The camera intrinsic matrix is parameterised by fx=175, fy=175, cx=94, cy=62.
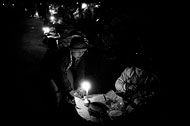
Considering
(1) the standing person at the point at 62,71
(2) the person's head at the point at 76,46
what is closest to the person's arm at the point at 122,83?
(1) the standing person at the point at 62,71

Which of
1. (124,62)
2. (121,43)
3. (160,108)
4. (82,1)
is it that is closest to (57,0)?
(82,1)

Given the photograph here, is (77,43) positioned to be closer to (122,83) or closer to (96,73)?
(122,83)

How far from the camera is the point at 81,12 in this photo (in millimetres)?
14977

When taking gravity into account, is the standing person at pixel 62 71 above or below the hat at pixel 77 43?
below

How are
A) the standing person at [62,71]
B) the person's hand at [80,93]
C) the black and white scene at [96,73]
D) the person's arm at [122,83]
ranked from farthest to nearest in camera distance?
1. the person's arm at [122,83]
2. the standing person at [62,71]
3. the person's hand at [80,93]
4. the black and white scene at [96,73]

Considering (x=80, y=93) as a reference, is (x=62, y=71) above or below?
above

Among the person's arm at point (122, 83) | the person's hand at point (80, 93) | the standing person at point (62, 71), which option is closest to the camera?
the person's hand at point (80, 93)

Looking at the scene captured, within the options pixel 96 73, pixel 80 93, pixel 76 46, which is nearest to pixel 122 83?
pixel 80 93

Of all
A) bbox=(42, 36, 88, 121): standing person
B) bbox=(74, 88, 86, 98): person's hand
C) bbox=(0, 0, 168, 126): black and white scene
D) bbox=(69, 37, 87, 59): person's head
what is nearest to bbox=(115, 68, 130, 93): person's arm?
bbox=(0, 0, 168, 126): black and white scene

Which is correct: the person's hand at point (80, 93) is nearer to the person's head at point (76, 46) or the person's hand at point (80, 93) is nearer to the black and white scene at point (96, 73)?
the black and white scene at point (96, 73)

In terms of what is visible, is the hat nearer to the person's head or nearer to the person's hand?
the person's head

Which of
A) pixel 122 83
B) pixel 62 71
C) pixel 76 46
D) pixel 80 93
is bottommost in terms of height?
pixel 80 93

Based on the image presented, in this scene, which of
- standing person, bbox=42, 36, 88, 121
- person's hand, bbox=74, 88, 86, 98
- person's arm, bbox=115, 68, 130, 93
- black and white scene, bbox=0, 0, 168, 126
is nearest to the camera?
black and white scene, bbox=0, 0, 168, 126

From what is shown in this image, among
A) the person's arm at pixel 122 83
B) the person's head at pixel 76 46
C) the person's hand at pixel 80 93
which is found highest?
the person's head at pixel 76 46
